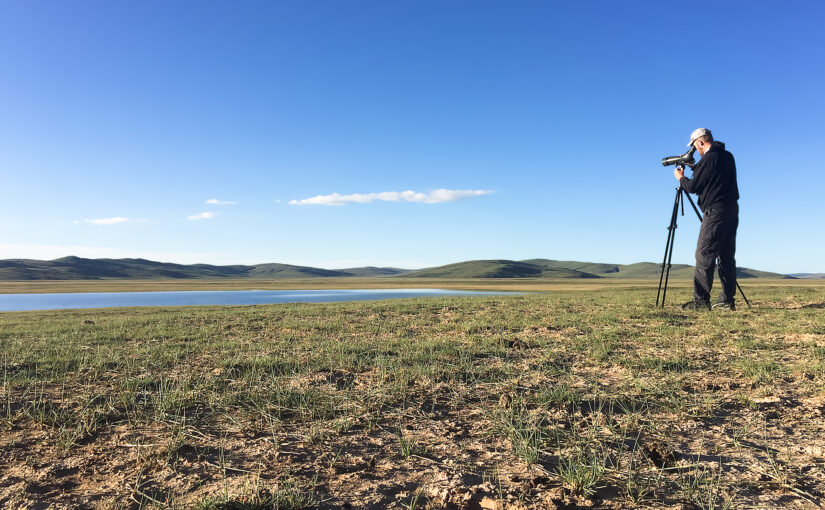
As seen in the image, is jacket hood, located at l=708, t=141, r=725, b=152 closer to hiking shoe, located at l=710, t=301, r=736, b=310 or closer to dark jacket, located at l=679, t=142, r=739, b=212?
dark jacket, located at l=679, t=142, r=739, b=212

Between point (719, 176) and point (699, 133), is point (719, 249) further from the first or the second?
point (699, 133)

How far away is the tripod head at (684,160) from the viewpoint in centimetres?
1031

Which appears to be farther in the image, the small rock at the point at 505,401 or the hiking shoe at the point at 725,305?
the hiking shoe at the point at 725,305

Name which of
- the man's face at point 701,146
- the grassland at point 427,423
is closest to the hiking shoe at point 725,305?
the grassland at point 427,423

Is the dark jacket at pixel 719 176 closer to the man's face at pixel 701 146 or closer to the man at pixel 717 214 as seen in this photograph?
the man at pixel 717 214

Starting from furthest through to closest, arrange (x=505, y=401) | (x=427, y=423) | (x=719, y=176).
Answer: (x=719, y=176) < (x=505, y=401) < (x=427, y=423)

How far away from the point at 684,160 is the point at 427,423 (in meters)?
10.1

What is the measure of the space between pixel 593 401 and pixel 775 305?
10.3 metres

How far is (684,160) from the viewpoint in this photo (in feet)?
34.1

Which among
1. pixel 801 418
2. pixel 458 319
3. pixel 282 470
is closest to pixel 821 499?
pixel 801 418

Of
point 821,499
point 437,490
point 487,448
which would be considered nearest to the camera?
point 821,499

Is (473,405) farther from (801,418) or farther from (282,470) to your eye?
(801,418)

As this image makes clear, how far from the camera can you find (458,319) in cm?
1045

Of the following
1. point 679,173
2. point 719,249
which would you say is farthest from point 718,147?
point 719,249
